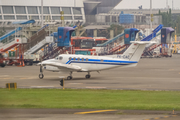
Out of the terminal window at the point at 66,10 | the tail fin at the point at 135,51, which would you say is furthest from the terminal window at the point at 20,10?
the tail fin at the point at 135,51

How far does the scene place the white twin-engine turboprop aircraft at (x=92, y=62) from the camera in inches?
1574

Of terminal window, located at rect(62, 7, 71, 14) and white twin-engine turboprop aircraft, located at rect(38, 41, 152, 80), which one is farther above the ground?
terminal window, located at rect(62, 7, 71, 14)

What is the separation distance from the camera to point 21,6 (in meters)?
172

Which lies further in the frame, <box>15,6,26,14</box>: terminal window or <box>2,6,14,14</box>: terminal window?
<box>15,6,26,14</box>: terminal window

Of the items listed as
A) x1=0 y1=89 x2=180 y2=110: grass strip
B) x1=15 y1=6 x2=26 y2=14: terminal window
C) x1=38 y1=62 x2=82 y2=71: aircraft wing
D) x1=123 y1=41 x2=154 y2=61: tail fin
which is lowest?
x1=0 y1=89 x2=180 y2=110: grass strip

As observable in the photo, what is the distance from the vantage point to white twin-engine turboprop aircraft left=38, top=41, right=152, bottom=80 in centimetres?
3997

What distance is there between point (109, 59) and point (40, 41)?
50018 mm

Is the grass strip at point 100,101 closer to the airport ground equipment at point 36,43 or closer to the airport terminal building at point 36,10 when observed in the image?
the airport ground equipment at point 36,43

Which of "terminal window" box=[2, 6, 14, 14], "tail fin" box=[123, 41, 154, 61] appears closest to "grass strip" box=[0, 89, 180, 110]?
"tail fin" box=[123, 41, 154, 61]

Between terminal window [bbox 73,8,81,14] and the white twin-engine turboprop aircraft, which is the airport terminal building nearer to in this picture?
terminal window [bbox 73,8,81,14]

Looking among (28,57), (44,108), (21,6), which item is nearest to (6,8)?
(21,6)

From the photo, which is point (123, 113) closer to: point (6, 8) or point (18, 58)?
point (18, 58)

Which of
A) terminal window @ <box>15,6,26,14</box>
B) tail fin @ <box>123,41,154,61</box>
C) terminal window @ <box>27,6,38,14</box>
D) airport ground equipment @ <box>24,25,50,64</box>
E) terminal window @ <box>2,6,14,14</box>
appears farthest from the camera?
terminal window @ <box>27,6,38,14</box>

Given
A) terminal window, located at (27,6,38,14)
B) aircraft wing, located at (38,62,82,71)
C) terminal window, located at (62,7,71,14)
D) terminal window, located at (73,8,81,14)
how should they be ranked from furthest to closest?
terminal window, located at (73,8,81,14) → terminal window, located at (62,7,71,14) → terminal window, located at (27,6,38,14) → aircraft wing, located at (38,62,82,71)
